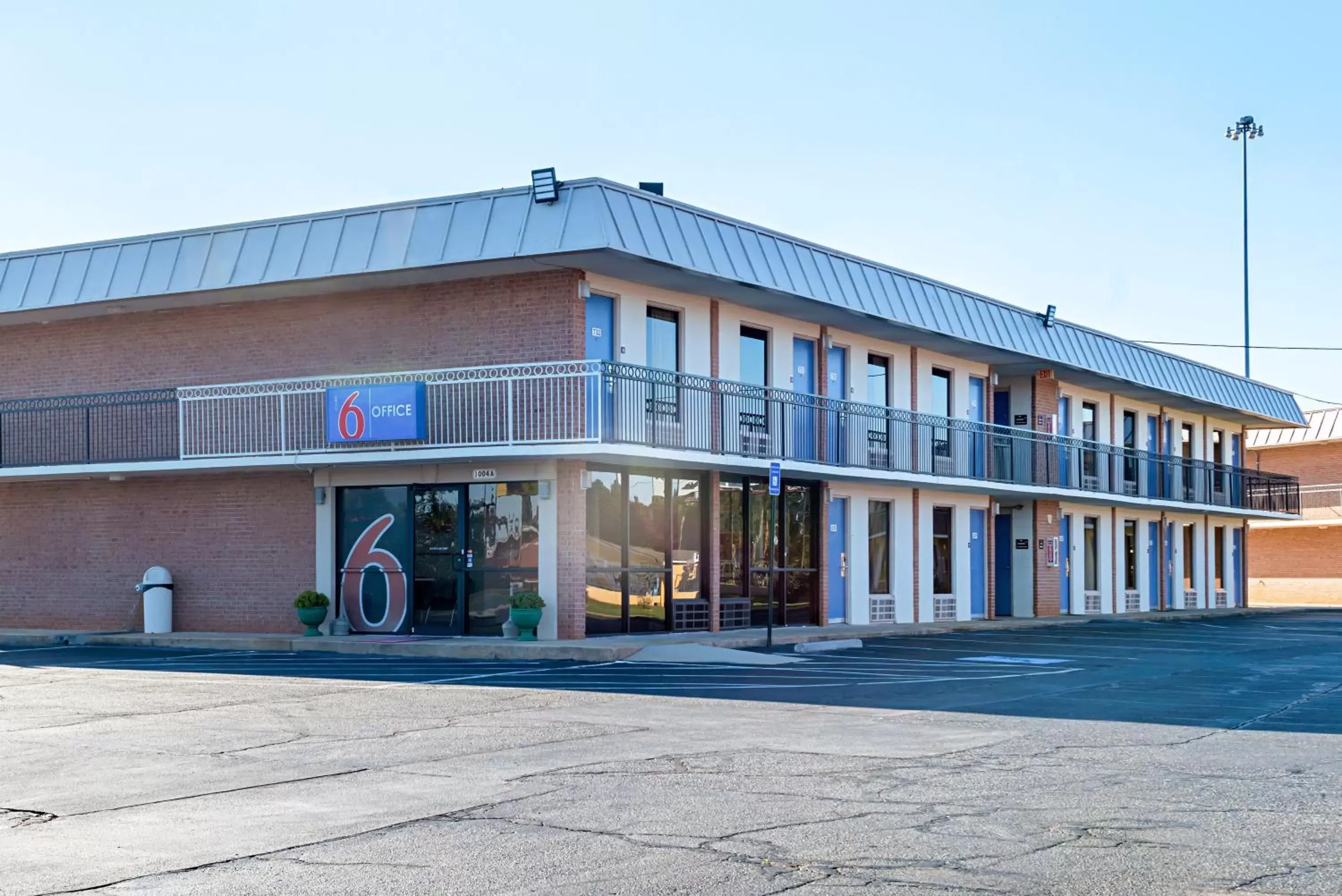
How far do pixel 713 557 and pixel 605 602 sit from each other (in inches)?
103

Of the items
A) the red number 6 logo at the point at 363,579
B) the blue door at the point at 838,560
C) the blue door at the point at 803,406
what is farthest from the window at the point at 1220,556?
the red number 6 logo at the point at 363,579

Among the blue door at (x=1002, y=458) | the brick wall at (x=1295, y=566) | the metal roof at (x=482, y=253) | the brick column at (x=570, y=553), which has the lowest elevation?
the brick wall at (x=1295, y=566)

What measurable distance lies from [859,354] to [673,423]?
7067mm

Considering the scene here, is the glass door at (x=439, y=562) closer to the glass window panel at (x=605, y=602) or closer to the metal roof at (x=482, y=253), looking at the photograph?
the glass window panel at (x=605, y=602)

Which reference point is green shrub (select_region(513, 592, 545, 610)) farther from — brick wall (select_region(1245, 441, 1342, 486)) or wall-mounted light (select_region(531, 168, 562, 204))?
brick wall (select_region(1245, 441, 1342, 486))

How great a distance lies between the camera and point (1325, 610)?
5050cm

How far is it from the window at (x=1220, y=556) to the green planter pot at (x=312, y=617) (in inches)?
1311

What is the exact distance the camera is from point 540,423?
76.4ft

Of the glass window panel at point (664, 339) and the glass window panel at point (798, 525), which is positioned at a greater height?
the glass window panel at point (664, 339)

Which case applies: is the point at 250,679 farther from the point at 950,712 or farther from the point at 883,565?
the point at 883,565

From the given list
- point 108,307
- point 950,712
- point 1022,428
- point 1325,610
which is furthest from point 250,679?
point 1325,610

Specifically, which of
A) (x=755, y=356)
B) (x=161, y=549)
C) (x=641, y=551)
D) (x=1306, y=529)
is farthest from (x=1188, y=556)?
(x=161, y=549)

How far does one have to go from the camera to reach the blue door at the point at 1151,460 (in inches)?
1647

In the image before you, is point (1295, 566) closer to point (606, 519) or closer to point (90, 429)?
point (606, 519)
